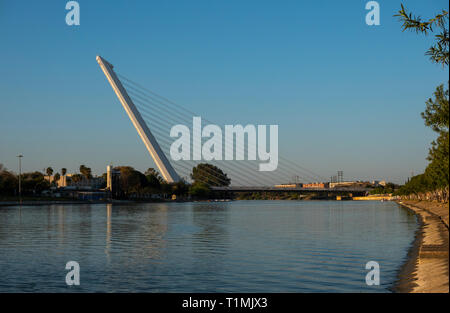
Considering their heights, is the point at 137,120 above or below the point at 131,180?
above

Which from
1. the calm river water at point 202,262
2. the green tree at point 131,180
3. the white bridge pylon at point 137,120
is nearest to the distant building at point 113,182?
the green tree at point 131,180

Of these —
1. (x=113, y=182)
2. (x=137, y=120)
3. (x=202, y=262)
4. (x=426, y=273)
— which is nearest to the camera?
(x=426, y=273)

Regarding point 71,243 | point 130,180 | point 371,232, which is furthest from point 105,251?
point 130,180

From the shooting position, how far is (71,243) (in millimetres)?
30797

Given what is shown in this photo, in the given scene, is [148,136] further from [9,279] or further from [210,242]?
[9,279]

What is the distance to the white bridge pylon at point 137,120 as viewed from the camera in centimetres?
11450

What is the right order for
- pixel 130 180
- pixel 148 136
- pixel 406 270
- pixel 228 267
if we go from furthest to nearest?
pixel 130 180
pixel 148 136
pixel 228 267
pixel 406 270

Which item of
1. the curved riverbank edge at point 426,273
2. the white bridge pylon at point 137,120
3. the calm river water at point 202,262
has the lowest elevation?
the calm river water at point 202,262

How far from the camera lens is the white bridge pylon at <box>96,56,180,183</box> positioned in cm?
11450

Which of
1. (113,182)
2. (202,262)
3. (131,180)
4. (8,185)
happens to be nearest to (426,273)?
(202,262)

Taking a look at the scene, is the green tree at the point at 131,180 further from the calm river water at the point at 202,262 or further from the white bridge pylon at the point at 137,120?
the calm river water at the point at 202,262

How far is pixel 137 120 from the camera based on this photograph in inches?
4500

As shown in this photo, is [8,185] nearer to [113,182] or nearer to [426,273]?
[113,182]
